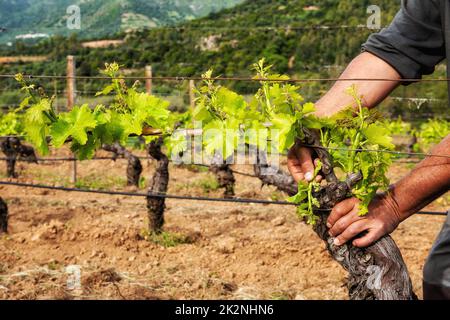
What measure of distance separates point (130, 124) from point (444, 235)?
1.50 meters

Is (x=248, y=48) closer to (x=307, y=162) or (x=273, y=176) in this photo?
(x=273, y=176)

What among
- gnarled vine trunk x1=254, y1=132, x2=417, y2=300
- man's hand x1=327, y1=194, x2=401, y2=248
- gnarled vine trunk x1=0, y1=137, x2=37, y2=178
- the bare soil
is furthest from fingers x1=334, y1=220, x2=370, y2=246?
gnarled vine trunk x1=0, y1=137, x2=37, y2=178

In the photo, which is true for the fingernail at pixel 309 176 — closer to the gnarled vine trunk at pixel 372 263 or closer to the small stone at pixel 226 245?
the gnarled vine trunk at pixel 372 263

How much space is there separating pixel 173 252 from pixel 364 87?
12.9ft

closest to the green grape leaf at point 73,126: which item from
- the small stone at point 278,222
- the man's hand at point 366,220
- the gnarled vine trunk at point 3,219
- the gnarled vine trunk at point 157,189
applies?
the man's hand at point 366,220

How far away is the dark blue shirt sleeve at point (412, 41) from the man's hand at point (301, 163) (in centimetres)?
59

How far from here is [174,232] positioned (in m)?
A: 6.89

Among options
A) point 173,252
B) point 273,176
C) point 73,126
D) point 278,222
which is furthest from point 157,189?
point 73,126

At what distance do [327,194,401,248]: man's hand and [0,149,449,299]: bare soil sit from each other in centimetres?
249

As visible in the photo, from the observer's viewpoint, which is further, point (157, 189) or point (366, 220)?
point (157, 189)

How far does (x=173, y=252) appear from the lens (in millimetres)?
6285

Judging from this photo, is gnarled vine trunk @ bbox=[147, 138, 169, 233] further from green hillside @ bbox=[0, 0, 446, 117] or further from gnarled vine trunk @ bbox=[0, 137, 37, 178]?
green hillside @ bbox=[0, 0, 446, 117]

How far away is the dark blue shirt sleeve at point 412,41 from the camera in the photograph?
8.73 feet
